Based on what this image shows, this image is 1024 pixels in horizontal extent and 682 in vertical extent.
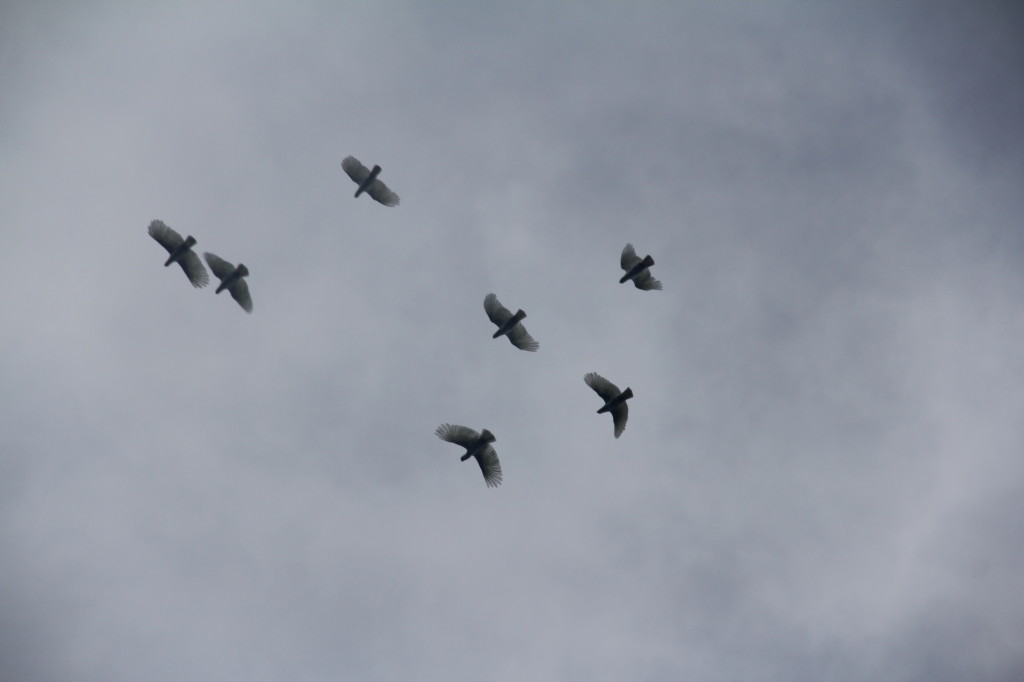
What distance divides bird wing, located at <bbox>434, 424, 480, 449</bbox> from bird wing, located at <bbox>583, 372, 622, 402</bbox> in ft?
26.9

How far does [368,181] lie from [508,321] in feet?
47.2

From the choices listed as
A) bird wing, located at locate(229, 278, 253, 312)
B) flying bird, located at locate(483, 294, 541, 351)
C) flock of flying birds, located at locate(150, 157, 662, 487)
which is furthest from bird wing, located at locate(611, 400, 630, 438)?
bird wing, located at locate(229, 278, 253, 312)

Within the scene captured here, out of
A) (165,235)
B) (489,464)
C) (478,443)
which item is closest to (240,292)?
(165,235)

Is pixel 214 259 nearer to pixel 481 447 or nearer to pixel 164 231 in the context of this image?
pixel 164 231

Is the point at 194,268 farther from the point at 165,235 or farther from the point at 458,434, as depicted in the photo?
the point at 458,434

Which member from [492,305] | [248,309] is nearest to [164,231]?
[248,309]

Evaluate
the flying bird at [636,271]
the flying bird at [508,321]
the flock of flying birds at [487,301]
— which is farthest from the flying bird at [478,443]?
the flying bird at [636,271]

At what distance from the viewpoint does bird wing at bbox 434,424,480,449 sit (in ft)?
161

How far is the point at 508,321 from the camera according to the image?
5169cm

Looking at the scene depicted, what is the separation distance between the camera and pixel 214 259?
5144 centimetres

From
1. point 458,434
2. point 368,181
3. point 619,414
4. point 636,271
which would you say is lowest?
point 458,434

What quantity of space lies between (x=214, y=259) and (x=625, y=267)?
26839 mm

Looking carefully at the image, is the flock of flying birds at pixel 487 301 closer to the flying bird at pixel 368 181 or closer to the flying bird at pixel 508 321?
the flying bird at pixel 508 321

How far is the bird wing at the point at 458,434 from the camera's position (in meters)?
48.9
